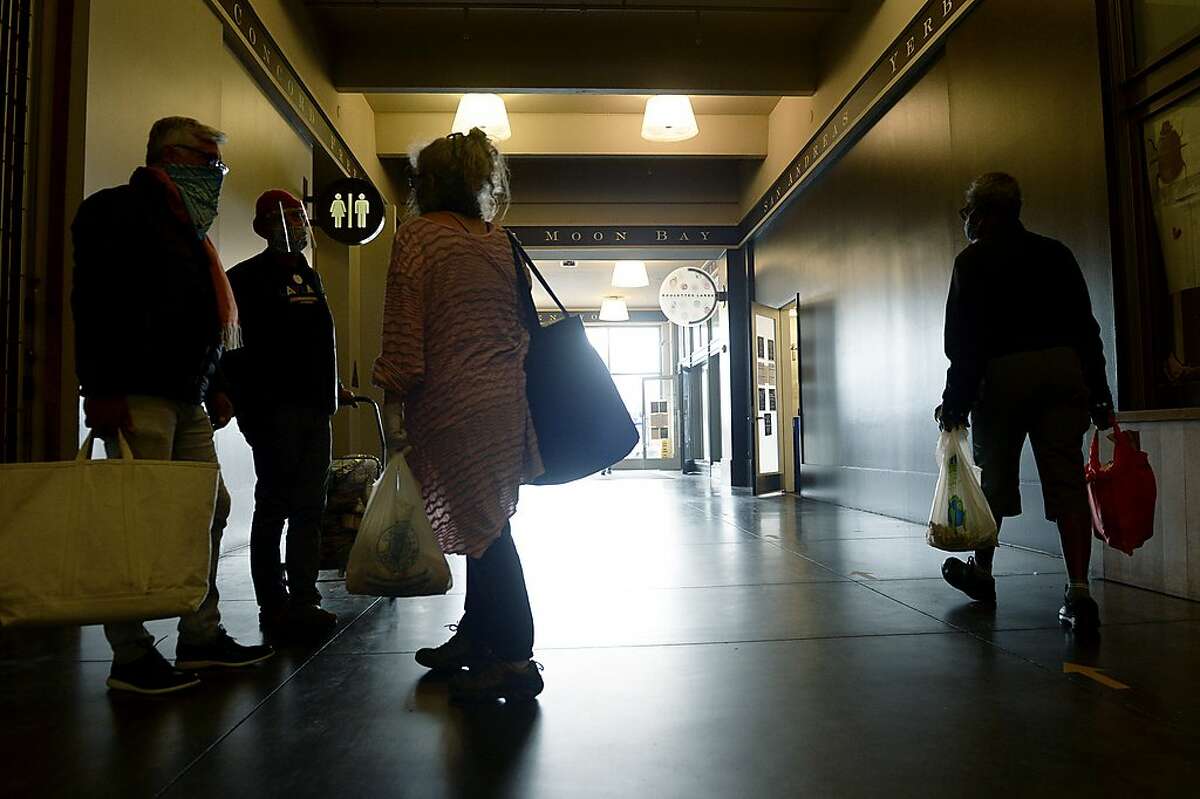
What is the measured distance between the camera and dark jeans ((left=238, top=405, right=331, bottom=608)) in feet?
8.57

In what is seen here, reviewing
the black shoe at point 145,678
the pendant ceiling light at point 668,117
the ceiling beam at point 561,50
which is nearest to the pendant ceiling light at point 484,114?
the ceiling beam at point 561,50

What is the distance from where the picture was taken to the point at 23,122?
10.6 feet

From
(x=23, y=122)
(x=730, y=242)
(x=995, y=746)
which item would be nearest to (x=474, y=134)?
(x=995, y=746)

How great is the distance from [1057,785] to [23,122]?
12.3 feet

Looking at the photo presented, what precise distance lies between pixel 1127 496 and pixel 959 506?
1.52 ft

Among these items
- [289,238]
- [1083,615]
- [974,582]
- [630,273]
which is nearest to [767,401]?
[630,273]

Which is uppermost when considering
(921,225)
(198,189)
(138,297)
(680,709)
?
(921,225)

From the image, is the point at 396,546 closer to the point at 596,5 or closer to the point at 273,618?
the point at 273,618

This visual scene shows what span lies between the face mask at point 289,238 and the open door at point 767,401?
721cm

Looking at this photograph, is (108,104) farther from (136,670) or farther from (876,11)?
→ (876,11)

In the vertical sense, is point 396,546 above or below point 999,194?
below

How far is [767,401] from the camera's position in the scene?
9961mm

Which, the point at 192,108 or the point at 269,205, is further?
the point at 192,108

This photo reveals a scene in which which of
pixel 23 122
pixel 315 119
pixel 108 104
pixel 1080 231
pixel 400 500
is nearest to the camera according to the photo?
pixel 400 500
